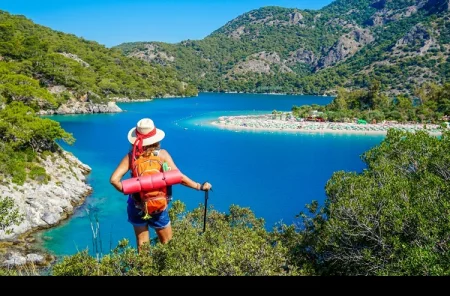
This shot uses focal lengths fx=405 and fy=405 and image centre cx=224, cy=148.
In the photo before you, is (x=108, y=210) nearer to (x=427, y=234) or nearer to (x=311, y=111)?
(x=427, y=234)

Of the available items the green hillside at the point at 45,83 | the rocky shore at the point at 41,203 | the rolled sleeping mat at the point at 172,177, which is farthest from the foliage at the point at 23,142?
the rolled sleeping mat at the point at 172,177

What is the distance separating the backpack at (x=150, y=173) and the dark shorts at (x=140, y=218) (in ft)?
0.67

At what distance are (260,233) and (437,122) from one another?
5117 centimetres

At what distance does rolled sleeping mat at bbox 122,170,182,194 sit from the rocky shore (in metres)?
8.37

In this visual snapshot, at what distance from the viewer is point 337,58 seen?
16750 cm

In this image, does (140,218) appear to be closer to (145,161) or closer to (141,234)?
(141,234)

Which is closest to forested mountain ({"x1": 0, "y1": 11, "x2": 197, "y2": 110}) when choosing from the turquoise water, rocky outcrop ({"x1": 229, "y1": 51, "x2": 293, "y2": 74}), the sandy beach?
the turquoise water

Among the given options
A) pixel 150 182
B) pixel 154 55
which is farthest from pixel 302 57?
pixel 150 182

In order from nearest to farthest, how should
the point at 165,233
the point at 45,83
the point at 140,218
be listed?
the point at 140,218, the point at 165,233, the point at 45,83

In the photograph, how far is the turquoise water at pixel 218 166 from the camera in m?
16.8

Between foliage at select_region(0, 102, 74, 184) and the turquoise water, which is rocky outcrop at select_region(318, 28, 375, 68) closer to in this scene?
the turquoise water

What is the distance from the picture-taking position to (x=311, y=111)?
5959cm

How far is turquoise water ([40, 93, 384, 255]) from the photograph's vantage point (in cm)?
1680

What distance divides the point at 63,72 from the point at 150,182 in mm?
57916
